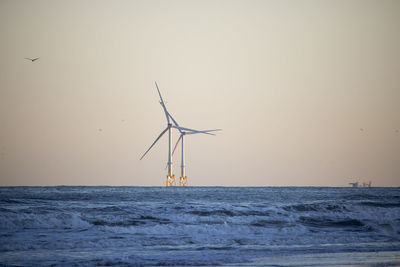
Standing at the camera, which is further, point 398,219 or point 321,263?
point 398,219

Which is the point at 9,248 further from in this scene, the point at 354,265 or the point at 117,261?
the point at 354,265

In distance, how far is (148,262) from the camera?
14.7 meters

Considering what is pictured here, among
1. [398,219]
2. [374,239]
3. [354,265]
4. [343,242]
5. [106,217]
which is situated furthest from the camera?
[398,219]


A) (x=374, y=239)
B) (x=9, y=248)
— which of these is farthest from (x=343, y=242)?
(x=9, y=248)

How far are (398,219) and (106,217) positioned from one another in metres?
17.8

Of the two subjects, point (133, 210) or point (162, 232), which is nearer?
point (162, 232)

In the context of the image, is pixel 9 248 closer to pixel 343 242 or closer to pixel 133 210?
pixel 343 242

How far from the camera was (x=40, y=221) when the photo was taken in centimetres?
2623

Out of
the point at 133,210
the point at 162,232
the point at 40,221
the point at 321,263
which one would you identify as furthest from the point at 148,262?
the point at 133,210

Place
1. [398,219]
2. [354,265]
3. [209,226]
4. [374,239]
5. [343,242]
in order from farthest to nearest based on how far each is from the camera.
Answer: [398,219] < [209,226] < [374,239] < [343,242] < [354,265]

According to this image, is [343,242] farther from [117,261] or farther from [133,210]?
[133,210]

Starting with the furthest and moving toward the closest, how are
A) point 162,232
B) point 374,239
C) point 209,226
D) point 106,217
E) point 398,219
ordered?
point 398,219 < point 106,217 < point 209,226 < point 162,232 < point 374,239

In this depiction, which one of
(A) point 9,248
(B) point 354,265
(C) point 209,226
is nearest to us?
(B) point 354,265

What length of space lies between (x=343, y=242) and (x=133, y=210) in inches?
652
